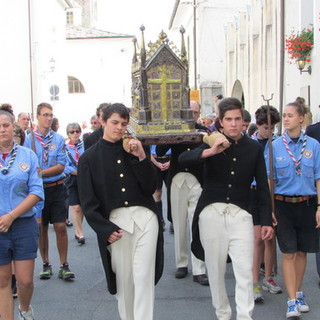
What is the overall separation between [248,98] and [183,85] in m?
17.2

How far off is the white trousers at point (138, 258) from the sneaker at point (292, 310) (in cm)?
152

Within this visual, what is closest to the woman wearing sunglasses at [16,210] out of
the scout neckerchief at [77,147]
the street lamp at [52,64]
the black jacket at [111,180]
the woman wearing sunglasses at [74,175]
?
the black jacket at [111,180]

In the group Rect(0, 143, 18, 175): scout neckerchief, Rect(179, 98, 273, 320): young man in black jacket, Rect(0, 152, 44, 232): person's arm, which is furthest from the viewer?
Rect(179, 98, 273, 320): young man in black jacket

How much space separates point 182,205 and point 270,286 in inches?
60.7

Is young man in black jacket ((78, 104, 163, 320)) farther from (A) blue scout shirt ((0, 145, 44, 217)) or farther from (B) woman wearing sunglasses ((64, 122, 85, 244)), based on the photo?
(B) woman wearing sunglasses ((64, 122, 85, 244))

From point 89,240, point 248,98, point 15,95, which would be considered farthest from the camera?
point 15,95

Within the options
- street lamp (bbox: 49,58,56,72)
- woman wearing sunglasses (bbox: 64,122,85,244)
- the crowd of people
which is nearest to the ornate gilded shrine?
the crowd of people

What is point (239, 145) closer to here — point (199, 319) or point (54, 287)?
point (199, 319)

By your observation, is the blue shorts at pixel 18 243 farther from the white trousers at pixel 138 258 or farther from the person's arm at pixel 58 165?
the person's arm at pixel 58 165

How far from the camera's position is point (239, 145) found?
513cm

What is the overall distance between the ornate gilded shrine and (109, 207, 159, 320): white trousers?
84.0 inches

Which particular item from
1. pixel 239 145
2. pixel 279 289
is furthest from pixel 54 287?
pixel 239 145

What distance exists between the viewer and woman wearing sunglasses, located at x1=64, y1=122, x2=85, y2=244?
30.2 feet

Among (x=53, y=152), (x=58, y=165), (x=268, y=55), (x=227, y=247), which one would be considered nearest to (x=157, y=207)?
(x=227, y=247)
